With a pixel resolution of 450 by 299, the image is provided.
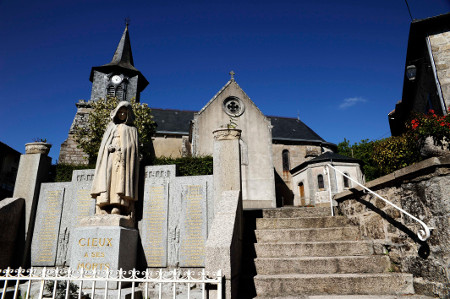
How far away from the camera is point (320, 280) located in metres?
4.16

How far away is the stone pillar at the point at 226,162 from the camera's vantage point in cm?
625

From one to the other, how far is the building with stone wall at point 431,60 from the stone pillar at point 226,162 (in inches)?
291

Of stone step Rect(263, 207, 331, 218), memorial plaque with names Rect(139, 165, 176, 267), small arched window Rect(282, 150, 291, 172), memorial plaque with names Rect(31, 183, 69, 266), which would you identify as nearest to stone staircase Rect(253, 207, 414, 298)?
stone step Rect(263, 207, 331, 218)

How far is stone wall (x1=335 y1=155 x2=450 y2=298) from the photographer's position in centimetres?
380

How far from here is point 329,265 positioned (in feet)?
14.9

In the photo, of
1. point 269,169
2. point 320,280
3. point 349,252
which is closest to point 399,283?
point 349,252

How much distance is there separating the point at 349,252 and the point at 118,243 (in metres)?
4.46

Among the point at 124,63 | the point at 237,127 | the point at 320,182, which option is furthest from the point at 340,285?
the point at 124,63

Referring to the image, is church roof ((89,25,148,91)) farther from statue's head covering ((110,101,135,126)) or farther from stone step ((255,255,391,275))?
stone step ((255,255,391,275))

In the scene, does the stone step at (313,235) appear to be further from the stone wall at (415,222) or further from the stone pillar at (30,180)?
the stone pillar at (30,180)

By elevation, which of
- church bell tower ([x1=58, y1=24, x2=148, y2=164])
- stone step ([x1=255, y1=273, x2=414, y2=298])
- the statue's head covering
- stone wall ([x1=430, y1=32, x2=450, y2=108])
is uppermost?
church bell tower ([x1=58, y1=24, x2=148, y2=164])

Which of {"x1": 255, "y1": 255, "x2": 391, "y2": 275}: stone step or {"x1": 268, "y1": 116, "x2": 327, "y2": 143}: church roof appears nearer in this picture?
{"x1": 255, "y1": 255, "x2": 391, "y2": 275}: stone step

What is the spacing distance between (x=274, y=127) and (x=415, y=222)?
26.5m

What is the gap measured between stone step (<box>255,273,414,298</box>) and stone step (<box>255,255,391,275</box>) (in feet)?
0.96
